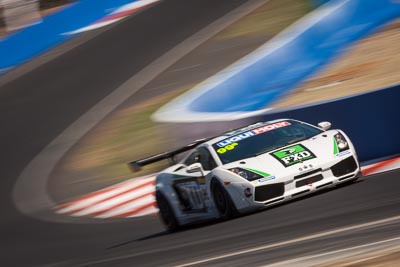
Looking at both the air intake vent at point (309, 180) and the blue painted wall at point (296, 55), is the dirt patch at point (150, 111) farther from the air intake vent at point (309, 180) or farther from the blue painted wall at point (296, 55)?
the air intake vent at point (309, 180)

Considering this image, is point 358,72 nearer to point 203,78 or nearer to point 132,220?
point 203,78

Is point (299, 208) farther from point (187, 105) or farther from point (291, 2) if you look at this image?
point (291, 2)

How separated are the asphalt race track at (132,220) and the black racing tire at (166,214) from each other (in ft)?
0.47

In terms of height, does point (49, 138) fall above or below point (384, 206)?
below

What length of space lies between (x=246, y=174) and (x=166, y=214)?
161 centimetres

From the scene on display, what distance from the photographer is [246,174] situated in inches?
389

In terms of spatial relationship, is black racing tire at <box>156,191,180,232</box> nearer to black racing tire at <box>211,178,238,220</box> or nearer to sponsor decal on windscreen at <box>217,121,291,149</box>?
black racing tire at <box>211,178,238,220</box>

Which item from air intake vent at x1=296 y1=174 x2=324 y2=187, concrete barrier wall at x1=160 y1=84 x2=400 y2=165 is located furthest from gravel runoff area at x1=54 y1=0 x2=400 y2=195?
air intake vent at x1=296 y1=174 x2=324 y2=187

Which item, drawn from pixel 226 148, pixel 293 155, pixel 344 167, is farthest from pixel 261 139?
pixel 344 167

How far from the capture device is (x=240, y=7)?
22.4m

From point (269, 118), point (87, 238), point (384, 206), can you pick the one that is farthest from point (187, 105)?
point (384, 206)

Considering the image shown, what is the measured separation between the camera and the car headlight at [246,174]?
980 centimetres

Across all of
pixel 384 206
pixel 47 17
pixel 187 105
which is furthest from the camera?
pixel 47 17

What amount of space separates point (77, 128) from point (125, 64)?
3106 mm
